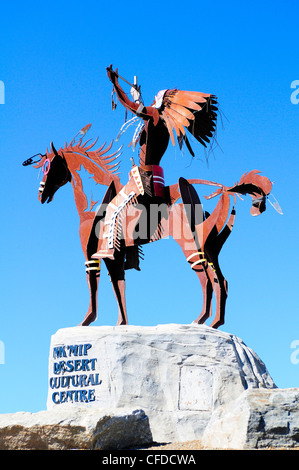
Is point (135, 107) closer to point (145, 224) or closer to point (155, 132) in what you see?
point (155, 132)

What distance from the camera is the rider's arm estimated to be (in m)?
11.7

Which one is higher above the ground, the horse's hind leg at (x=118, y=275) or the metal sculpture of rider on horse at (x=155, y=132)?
the metal sculpture of rider on horse at (x=155, y=132)

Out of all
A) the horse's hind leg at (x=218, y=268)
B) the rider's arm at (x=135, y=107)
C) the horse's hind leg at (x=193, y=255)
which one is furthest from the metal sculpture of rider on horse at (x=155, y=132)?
the horse's hind leg at (x=218, y=268)

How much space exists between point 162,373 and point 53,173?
436 cm

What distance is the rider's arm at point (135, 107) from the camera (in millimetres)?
11727

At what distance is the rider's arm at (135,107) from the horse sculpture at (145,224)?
88cm

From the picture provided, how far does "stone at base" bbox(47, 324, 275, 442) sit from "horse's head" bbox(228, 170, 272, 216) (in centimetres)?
204

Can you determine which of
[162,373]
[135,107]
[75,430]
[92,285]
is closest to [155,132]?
[135,107]

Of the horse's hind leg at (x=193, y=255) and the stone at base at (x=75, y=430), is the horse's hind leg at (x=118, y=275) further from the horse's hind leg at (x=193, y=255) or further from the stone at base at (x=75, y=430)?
the stone at base at (x=75, y=430)

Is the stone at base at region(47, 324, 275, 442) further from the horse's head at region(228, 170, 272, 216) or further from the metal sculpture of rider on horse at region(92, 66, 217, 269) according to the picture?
the horse's head at region(228, 170, 272, 216)

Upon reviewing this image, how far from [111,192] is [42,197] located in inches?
57.8
